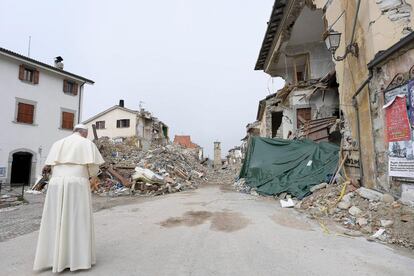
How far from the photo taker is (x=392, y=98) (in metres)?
5.53

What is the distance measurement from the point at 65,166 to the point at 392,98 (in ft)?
20.8

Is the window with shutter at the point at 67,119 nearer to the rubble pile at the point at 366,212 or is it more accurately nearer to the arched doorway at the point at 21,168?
the arched doorway at the point at 21,168

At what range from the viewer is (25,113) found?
18.1 m

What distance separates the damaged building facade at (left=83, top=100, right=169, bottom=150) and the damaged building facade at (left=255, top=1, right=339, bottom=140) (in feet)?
73.3

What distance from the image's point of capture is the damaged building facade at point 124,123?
1385 inches

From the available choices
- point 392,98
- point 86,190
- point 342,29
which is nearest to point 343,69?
point 342,29

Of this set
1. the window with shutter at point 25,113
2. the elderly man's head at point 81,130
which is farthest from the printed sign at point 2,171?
the elderly man's head at point 81,130

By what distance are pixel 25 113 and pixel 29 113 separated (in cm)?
28

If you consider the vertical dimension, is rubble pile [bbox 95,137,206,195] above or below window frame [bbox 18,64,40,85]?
below

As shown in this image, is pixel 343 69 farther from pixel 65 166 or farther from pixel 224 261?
pixel 65 166

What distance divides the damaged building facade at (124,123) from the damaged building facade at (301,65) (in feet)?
73.3

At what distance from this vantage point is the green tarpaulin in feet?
30.6

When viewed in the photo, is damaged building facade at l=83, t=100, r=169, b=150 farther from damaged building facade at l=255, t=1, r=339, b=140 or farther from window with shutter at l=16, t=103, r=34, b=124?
damaged building facade at l=255, t=1, r=339, b=140

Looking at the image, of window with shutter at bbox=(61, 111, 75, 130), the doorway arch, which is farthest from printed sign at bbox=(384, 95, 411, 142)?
window with shutter at bbox=(61, 111, 75, 130)
